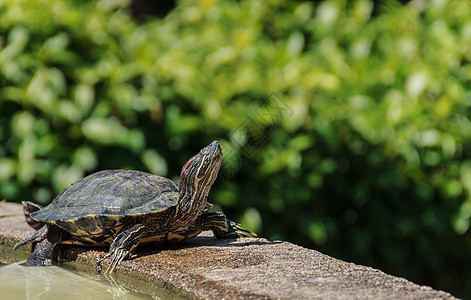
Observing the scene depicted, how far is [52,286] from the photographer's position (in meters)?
2.41

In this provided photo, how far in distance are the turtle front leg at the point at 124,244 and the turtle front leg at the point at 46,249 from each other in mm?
378

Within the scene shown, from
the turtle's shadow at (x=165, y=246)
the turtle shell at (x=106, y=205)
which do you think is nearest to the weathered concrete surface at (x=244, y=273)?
the turtle's shadow at (x=165, y=246)

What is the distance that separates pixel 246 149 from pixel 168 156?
1.90 feet

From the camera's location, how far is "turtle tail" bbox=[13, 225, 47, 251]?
116 inches

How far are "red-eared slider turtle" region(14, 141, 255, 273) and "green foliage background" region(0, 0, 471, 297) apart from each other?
1.49 m

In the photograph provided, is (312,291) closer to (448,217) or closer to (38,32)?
(448,217)

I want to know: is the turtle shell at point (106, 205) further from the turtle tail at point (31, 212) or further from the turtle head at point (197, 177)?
the turtle tail at point (31, 212)

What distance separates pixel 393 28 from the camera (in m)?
5.75

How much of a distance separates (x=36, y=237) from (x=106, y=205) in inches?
20.8

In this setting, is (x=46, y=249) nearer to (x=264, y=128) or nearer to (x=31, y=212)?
(x=31, y=212)

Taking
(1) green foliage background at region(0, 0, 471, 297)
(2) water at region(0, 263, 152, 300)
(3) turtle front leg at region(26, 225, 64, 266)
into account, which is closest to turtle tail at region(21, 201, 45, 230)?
(3) turtle front leg at region(26, 225, 64, 266)

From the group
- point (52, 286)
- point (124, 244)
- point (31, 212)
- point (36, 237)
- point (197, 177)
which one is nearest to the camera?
point (52, 286)

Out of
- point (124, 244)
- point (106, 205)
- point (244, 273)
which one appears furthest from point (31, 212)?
point (244, 273)

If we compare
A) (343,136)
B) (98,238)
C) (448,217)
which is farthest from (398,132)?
(98,238)
